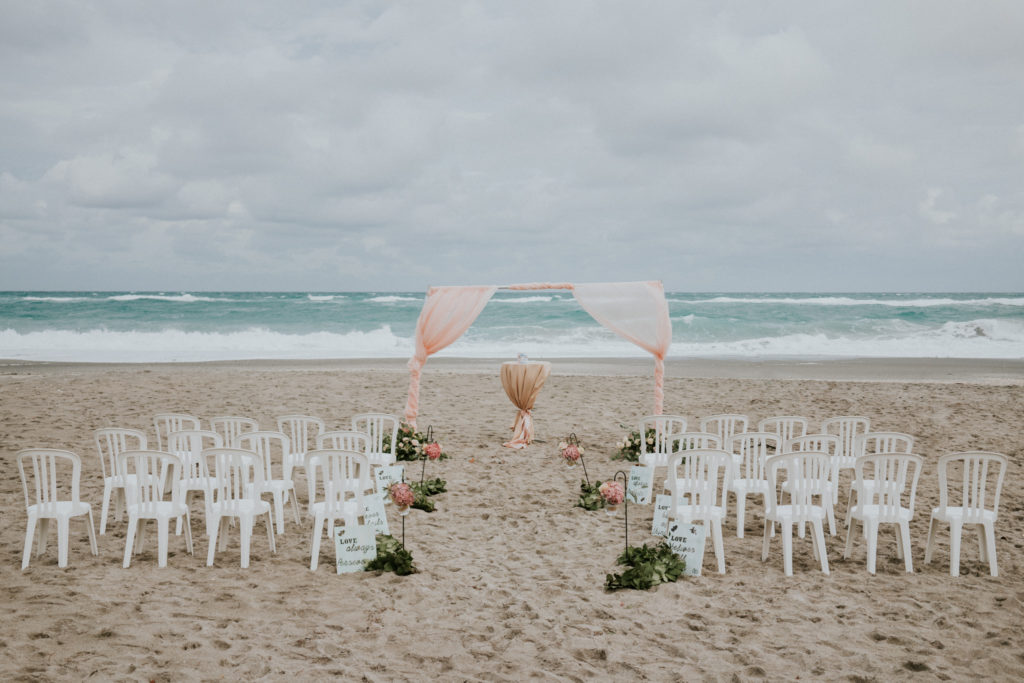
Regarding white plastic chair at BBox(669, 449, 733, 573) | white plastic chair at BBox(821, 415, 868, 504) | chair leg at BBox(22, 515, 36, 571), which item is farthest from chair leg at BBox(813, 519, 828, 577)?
chair leg at BBox(22, 515, 36, 571)

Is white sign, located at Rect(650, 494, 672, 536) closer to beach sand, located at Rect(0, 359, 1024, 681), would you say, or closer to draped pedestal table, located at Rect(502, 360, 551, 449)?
Result: beach sand, located at Rect(0, 359, 1024, 681)

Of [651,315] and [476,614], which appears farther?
[651,315]

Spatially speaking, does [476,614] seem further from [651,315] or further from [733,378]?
[733,378]

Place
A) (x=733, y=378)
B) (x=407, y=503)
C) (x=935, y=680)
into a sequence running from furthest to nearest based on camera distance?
(x=733, y=378), (x=407, y=503), (x=935, y=680)

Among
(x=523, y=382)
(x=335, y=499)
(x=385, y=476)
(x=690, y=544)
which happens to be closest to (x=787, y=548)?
(x=690, y=544)

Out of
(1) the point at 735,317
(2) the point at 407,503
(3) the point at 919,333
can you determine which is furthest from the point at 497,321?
(2) the point at 407,503

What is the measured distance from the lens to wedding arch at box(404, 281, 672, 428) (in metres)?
8.10

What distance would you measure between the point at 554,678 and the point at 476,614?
834 mm

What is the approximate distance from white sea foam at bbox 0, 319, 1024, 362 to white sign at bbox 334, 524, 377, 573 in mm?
16135

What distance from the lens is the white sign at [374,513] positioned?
16.0 ft

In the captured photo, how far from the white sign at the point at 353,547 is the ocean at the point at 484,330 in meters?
16.1

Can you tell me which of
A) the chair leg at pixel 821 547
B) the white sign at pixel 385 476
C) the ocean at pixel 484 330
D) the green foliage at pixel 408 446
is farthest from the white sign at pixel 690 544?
the ocean at pixel 484 330

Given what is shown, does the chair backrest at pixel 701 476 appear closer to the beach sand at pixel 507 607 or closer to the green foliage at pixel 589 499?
the beach sand at pixel 507 607

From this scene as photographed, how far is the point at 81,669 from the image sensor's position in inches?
138
